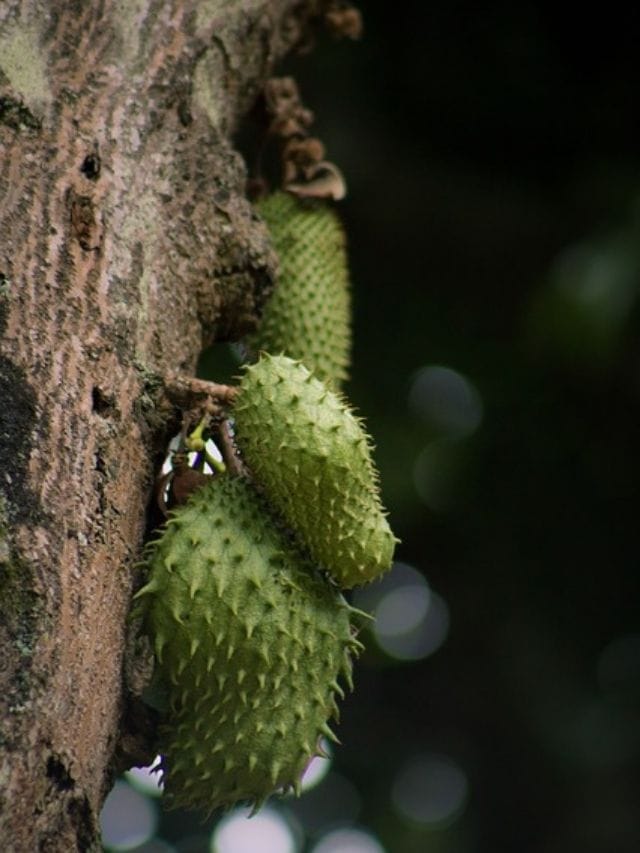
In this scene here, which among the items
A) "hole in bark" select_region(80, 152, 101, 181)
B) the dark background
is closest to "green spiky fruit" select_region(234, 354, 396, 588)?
"hole in bark" select_region(80, 152, 101, 181)

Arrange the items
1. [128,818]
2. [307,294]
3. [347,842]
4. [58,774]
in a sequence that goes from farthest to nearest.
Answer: [347,842] → [128,818] → [307,294] → [58,774]

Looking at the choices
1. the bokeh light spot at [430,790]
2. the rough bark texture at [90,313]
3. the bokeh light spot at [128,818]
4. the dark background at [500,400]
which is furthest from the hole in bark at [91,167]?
the bokeh light spot at [430,790]

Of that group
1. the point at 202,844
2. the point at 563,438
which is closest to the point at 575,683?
the point at 563,438

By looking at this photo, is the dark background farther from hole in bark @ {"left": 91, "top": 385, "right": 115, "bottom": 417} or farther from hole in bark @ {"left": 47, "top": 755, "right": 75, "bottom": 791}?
hole in bark @ {"left": 47, "top": 755, "right": 75, "bottom": 791}

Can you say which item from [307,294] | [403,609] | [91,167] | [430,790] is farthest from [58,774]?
[430,790]

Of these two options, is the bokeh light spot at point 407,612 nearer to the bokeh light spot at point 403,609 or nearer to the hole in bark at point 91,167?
the bokeh light spot at point 403,609

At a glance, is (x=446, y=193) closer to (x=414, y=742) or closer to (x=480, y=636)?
(x=480, y=636)

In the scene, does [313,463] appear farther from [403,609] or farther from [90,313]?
[403,609]
